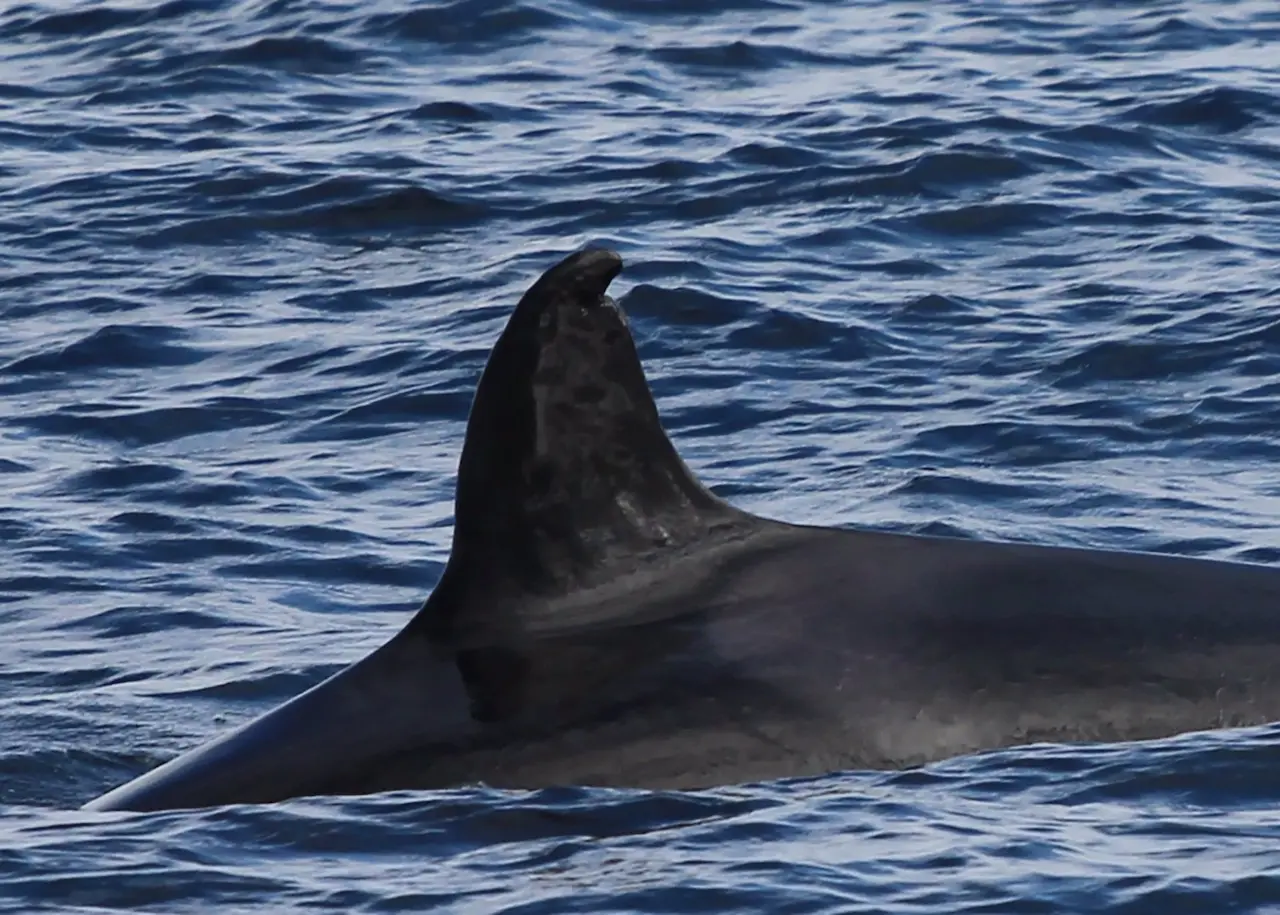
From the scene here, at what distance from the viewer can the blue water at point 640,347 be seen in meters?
8.98

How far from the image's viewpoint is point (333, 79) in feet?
89.9

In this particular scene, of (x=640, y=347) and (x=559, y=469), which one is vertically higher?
(x=559, y=469)

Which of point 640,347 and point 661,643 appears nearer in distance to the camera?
point 661,643

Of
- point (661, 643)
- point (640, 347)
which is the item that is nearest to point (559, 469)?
point (661, 643)

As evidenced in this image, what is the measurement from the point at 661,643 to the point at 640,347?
9.18 metres

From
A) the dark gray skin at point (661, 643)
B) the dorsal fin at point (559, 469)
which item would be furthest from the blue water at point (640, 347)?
the dorsal fin at point (559, 469)

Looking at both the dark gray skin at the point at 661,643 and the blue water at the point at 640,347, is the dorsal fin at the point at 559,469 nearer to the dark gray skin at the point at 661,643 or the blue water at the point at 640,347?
the dark gray skin at the point at 661,643

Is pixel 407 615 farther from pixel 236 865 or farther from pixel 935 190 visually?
pixel 935 190

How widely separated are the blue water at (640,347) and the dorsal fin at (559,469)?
0.72 meters

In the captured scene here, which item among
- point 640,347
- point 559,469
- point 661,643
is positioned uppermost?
point 559,469

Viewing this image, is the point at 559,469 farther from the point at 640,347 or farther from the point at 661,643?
the point at 640,347

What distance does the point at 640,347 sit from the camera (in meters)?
18.6

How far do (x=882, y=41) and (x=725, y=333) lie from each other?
10251mm

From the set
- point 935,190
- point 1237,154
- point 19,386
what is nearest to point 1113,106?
point 1237,154
